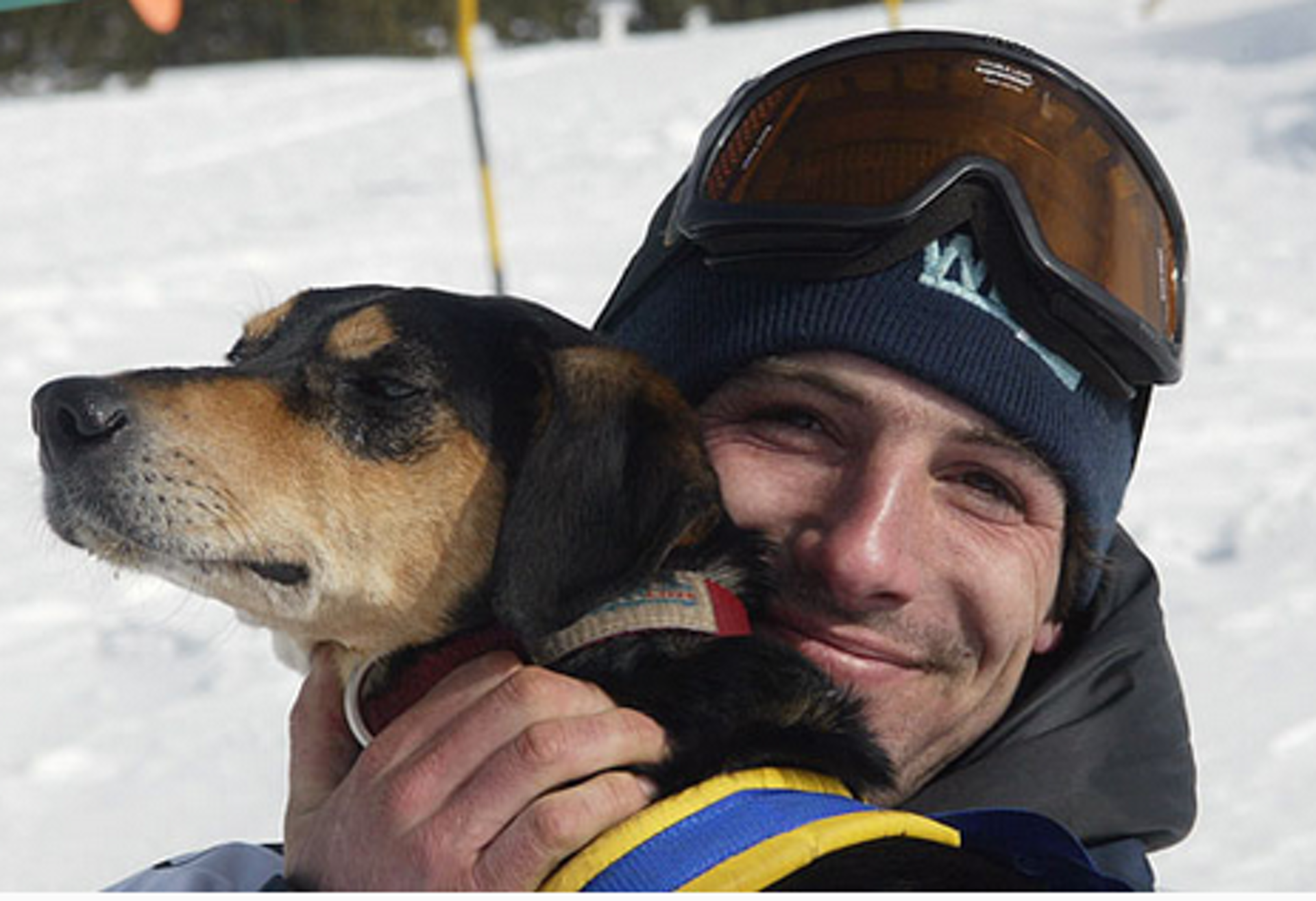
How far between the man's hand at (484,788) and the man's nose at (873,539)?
0.46 meters

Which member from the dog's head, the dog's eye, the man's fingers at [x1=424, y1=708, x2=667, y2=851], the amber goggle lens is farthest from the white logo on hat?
the man's fingers at [x1=424, y1=708, x2=667, y2=851]

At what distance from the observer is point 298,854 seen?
225 centimetres

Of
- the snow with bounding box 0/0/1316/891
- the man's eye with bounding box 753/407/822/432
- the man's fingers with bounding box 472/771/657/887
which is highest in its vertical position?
the man's eye with bounding box 753/407/822/432

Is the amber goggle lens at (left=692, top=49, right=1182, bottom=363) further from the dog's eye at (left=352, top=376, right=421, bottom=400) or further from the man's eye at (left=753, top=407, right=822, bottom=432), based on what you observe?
the dog's eye at (left=352, top=376, right=421, bottom=400)

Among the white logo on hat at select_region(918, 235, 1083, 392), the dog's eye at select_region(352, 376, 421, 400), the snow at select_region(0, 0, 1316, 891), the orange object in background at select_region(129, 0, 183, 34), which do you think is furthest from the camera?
the orange object in background at select_region(129, 0, 183, 34)

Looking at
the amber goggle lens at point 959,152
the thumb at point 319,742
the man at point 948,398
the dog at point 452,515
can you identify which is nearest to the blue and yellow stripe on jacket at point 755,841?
the dog at point 452,515

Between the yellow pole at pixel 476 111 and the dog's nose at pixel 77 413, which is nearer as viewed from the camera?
the dog's nose at pixel 77 413

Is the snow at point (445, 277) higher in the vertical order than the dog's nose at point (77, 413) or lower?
lower

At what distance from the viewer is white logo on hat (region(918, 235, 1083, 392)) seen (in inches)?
102

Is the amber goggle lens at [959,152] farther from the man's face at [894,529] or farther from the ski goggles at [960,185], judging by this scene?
the man's face at [894,529]

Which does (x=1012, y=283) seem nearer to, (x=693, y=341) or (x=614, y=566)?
(x=693, y=341)

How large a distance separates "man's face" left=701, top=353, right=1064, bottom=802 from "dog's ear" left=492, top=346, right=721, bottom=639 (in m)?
0.24

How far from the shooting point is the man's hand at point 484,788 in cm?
198

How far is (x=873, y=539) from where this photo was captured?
7.95ft
